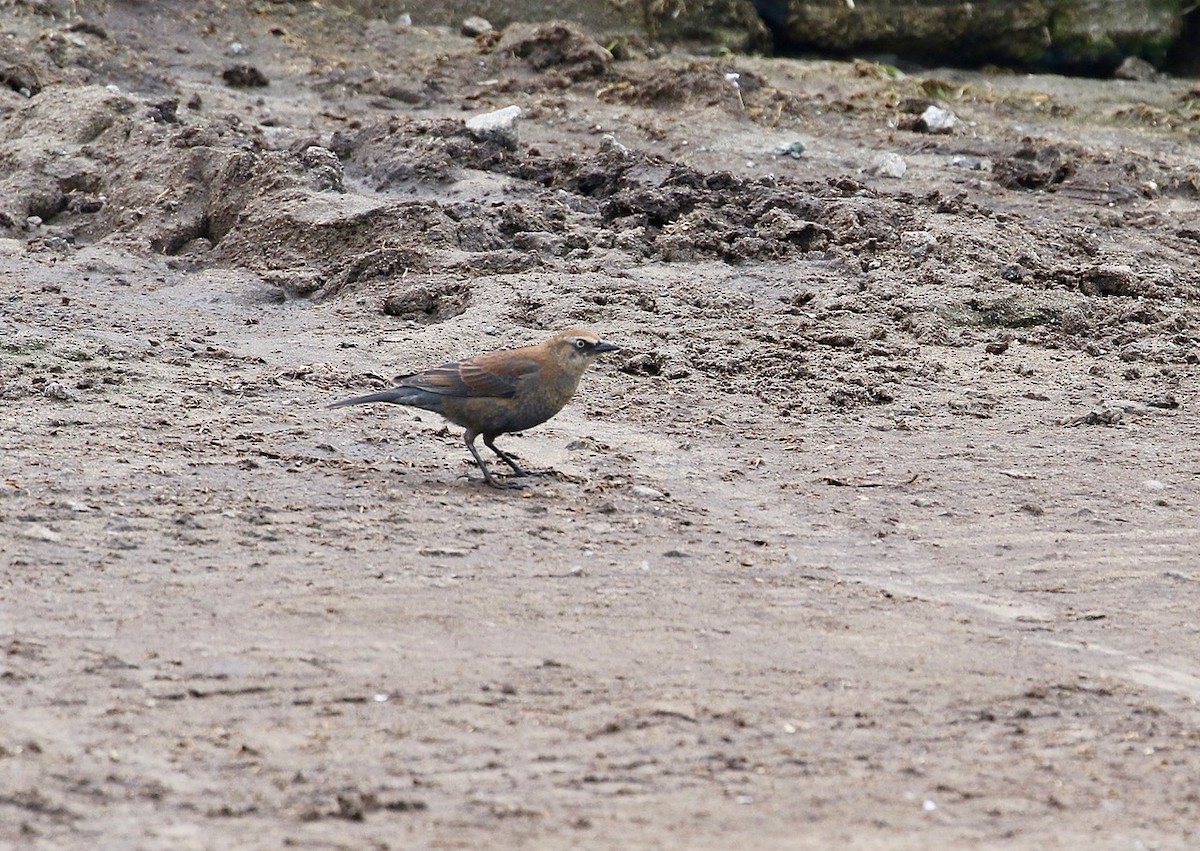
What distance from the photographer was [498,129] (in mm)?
12211

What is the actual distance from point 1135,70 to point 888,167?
5810 mm

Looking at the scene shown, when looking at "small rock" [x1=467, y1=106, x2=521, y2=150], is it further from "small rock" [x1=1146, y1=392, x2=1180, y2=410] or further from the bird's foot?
the bird's foot

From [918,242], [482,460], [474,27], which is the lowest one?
[482,460]

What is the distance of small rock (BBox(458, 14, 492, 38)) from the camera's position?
51.7 ft

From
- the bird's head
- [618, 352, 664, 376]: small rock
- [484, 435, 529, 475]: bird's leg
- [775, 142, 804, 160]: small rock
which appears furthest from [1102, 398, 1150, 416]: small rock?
[775, 142, 804, 160]: small rock

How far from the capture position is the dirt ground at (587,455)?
15.6ft

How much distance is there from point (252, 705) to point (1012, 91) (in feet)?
41.9

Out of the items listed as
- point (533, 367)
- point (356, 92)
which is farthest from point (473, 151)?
point (533, 367)

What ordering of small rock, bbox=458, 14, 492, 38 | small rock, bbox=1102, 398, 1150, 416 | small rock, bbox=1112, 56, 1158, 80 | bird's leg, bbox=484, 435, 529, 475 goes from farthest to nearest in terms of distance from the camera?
1. small rock, bbox=1112, 56, 1158, 80
2. small rock, bbox=458, 14, 492, 38
3. small rock, bbox=1102, 398, 1150, 416
4. bird's leg, bbox=484, 435, 529, 475

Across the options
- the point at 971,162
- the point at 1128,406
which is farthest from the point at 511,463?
the point at 971,162

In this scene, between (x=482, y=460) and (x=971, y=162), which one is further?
(x=971, y=162)

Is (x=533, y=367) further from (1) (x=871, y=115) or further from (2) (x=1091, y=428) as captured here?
(1) (x=871, y=115)

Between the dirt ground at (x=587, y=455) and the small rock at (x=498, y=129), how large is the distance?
0.06m

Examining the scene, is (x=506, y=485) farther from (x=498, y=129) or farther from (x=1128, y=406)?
(x=498, y=129)
